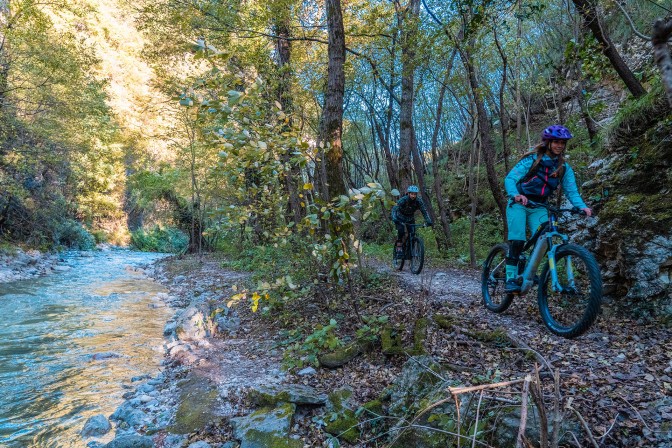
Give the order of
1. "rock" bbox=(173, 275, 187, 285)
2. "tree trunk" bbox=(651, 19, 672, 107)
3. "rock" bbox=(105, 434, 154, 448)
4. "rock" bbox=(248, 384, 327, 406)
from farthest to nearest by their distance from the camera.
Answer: "rock" bbox=(173, 275, 187, 285) < "rock" bbox=(248, 384, 327, 406) < "rock" bbox=(105, 434, 154, 448) < "tree trunk" bbox=(651, 19, 672, 107)

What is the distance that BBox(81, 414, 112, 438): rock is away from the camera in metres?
4.50

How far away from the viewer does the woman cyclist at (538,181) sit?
4391 mm

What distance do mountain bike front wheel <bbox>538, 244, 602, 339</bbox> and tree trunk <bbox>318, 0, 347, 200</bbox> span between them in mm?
3434

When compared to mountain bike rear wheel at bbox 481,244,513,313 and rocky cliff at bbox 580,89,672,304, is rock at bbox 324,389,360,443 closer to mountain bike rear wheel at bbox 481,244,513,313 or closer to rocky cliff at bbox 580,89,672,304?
mountain bike rear wheel at bbox 481,244,513,313

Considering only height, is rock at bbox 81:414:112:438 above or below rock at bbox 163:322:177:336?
below

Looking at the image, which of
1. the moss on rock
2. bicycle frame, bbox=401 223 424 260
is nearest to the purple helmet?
the moss on rock

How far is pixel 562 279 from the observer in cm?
405

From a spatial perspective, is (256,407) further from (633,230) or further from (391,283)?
(633,230)

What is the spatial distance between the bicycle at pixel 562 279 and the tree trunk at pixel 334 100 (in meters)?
2.97

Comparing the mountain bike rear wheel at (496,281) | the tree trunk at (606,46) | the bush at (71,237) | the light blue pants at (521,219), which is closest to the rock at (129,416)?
the mountain bike rear wheel at (496,281)

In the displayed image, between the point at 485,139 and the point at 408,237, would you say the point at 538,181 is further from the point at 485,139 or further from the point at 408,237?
the point at 485,139

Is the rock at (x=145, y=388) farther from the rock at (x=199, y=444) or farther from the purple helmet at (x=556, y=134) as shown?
the purple helmet at (x=556, y=134)

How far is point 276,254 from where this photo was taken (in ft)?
26.1

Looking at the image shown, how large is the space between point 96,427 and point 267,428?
2191mm
